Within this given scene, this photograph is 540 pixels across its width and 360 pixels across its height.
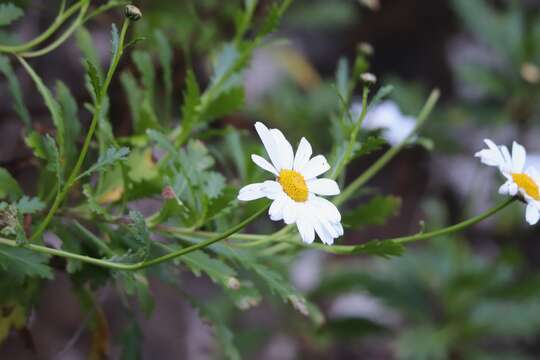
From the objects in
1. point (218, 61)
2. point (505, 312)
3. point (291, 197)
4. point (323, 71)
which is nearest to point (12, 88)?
point (218, 61)

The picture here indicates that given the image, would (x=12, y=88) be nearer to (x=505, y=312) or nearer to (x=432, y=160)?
(x=505, y=312)

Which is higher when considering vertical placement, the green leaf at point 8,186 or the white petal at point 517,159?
the white petal at point 517,159

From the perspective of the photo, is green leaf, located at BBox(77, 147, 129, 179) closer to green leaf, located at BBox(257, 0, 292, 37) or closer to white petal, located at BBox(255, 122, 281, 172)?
white petal, located at BBox(255, 122, 281, 172)

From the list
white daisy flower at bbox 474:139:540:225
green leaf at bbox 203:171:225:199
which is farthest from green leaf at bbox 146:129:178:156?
white daisy flower at bbox 474:139:540:225

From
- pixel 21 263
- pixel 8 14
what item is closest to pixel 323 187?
pixel 21 263

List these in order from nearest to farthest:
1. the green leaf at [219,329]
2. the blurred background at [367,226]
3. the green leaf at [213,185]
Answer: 1. the green leaf at [213,185]
2. the green leaf at [219,329]
3. the blurred background at [367,226]

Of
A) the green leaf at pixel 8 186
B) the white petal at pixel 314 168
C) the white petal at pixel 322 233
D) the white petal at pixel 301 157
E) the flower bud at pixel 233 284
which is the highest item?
the white petal at pixel 301 157

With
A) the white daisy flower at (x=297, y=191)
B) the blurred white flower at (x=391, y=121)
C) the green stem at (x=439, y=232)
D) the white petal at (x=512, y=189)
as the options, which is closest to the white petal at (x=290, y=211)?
the white daisy flower at (x=297, y=191)

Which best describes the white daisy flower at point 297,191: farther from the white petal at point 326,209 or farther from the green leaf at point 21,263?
the green leaf at point 21,263
